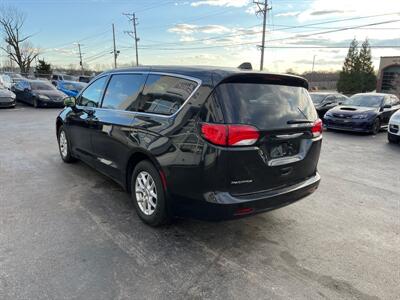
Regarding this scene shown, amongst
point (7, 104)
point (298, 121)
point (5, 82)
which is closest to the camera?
→ point (298, 121)

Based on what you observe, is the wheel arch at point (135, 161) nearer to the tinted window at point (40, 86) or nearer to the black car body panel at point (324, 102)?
the black car body panel at point (324, 102)

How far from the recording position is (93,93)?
482 cm

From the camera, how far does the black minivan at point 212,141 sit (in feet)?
9.18

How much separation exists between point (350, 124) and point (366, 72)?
46.1m

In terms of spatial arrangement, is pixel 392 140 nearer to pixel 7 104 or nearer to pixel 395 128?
pixel 395 128

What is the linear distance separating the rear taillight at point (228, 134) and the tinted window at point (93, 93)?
7.94 feet

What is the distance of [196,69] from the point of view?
3.16 meters

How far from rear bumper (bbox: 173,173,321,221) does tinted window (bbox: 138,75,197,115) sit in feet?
3.10

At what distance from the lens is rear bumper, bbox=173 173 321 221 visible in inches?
111

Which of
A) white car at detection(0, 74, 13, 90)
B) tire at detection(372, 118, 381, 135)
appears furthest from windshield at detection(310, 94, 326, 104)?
white car at detection(0, 74, 13, 90)

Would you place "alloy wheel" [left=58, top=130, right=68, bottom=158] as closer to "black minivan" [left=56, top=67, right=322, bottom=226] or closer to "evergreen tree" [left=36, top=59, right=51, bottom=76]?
"black minivan" [left=56, top=67, right=322, bottom=226]

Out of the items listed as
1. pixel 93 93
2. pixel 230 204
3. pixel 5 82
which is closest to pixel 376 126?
pixel 93 93

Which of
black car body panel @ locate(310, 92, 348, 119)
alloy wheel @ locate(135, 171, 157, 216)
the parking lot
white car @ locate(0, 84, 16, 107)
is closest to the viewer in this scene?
the parking lot

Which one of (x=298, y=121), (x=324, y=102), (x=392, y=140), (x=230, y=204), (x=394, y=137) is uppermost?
(x=298, y=121)
